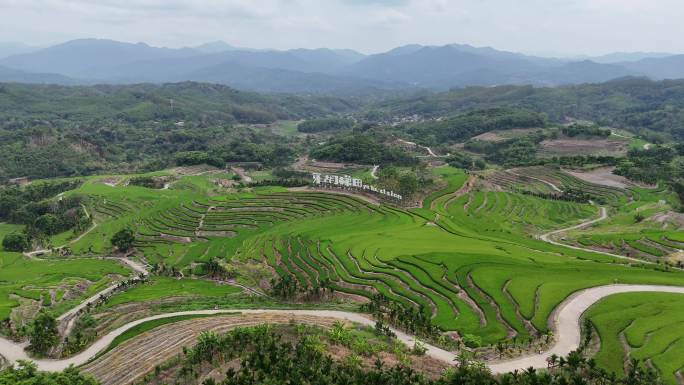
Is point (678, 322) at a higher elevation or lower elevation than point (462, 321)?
higher

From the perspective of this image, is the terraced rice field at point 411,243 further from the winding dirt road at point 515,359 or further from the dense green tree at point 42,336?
the dense green tree at point 42,336

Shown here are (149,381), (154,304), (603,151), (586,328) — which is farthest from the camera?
(603,151)

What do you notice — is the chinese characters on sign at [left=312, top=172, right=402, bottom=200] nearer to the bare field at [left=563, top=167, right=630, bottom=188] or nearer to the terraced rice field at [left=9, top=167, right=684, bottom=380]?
the terraced rice field at [left=9, top=167, right=684, bottom=380]

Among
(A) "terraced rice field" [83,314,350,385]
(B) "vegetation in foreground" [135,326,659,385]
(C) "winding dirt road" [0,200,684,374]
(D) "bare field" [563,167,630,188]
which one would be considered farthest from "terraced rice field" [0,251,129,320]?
(D) "bare field" [563,167,630,188]

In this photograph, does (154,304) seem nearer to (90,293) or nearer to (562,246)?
(90,293)

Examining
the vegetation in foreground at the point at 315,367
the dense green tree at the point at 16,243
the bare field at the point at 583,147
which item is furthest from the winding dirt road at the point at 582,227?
the dense green tree at the point at 16,243

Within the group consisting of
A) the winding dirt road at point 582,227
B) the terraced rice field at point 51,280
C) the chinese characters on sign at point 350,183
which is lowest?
the terraced rice field at point 51,280

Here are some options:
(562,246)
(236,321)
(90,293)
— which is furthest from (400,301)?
(90,293)

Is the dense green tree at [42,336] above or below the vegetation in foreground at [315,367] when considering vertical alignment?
below
